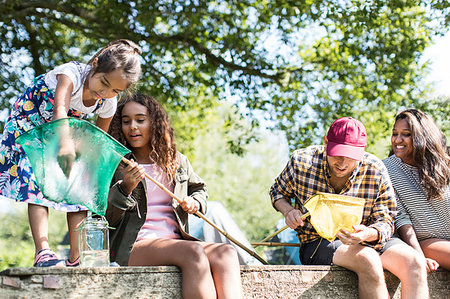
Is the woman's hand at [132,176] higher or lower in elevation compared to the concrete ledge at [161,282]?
higher

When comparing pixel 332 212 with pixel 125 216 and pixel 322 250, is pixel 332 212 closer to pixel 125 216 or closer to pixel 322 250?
pixel 322 250

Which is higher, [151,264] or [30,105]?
[30,105]

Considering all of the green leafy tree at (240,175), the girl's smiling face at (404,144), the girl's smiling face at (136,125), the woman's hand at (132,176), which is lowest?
the green leafy tree at (240,175)

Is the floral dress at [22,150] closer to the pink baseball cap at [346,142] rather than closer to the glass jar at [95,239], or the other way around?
the glass jar at [95,239]

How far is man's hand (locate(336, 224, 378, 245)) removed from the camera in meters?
2.72

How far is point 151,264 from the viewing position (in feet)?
8.74

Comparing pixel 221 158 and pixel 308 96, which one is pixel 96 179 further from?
pixel 221 158

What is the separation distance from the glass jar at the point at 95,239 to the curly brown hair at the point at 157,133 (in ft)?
1.99

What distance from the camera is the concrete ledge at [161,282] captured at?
82.8 inches

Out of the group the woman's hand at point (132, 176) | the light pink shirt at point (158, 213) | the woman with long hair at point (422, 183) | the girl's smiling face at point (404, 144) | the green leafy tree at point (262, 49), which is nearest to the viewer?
the woman's hand at point (132, 176)

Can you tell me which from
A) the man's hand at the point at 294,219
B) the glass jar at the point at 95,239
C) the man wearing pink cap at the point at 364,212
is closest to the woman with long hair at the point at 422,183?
the man wearing pink cap at the point at 364,212

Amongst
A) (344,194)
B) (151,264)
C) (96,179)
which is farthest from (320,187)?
(96,179)

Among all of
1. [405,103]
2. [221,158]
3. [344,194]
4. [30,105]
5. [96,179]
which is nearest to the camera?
[96,179]

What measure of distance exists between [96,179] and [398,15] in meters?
5.78
